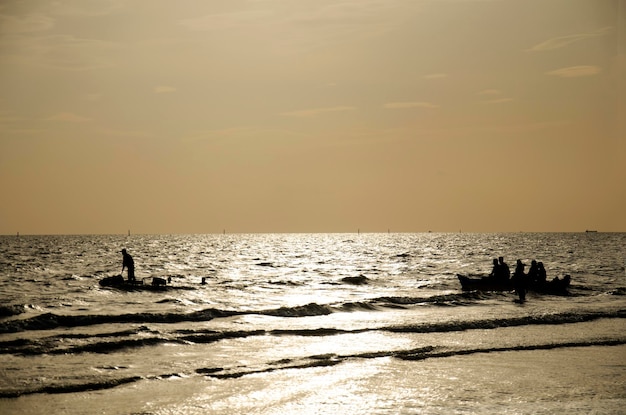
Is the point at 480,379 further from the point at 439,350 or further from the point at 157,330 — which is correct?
the point at 157,330

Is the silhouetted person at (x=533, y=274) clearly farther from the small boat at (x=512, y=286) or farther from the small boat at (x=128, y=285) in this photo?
the small boat at (x=128, y=285)

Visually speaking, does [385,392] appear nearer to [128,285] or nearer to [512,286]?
[512,286]

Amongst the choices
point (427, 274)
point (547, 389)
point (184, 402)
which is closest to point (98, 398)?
point (184, 402)

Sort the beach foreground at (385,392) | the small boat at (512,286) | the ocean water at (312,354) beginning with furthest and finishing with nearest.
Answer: the small boat at (512,286) < the ocean water at (312,354) < the beach foreground at (385,392)

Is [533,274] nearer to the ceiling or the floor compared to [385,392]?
nearer to the ceiling

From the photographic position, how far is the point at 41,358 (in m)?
20.6

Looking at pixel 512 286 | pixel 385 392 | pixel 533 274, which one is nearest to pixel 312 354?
pixel 385 392

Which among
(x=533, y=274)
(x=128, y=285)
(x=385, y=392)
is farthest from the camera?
(x=128, y=285)

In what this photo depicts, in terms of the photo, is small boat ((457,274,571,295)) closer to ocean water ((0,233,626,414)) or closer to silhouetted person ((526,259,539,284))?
silhouetted person ((526,259,539,284))

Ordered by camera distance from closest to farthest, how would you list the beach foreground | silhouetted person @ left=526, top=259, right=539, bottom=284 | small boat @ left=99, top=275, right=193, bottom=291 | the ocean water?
the beach foreground, the ocean water, silhouetted person @ left=526, top=259, right=539, bottom=284, small boat @ left=99, top=275, right=193, bottom=291

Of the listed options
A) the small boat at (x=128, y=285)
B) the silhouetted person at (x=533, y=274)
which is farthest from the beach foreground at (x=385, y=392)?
the small boat at (x=128, y=285)

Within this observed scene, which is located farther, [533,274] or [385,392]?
[533,274]

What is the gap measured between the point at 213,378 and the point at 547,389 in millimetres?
7956

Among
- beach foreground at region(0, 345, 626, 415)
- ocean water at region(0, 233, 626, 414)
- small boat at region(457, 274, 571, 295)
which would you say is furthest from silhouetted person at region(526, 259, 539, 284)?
beach foreground at region(0, 345, 626, 415)
